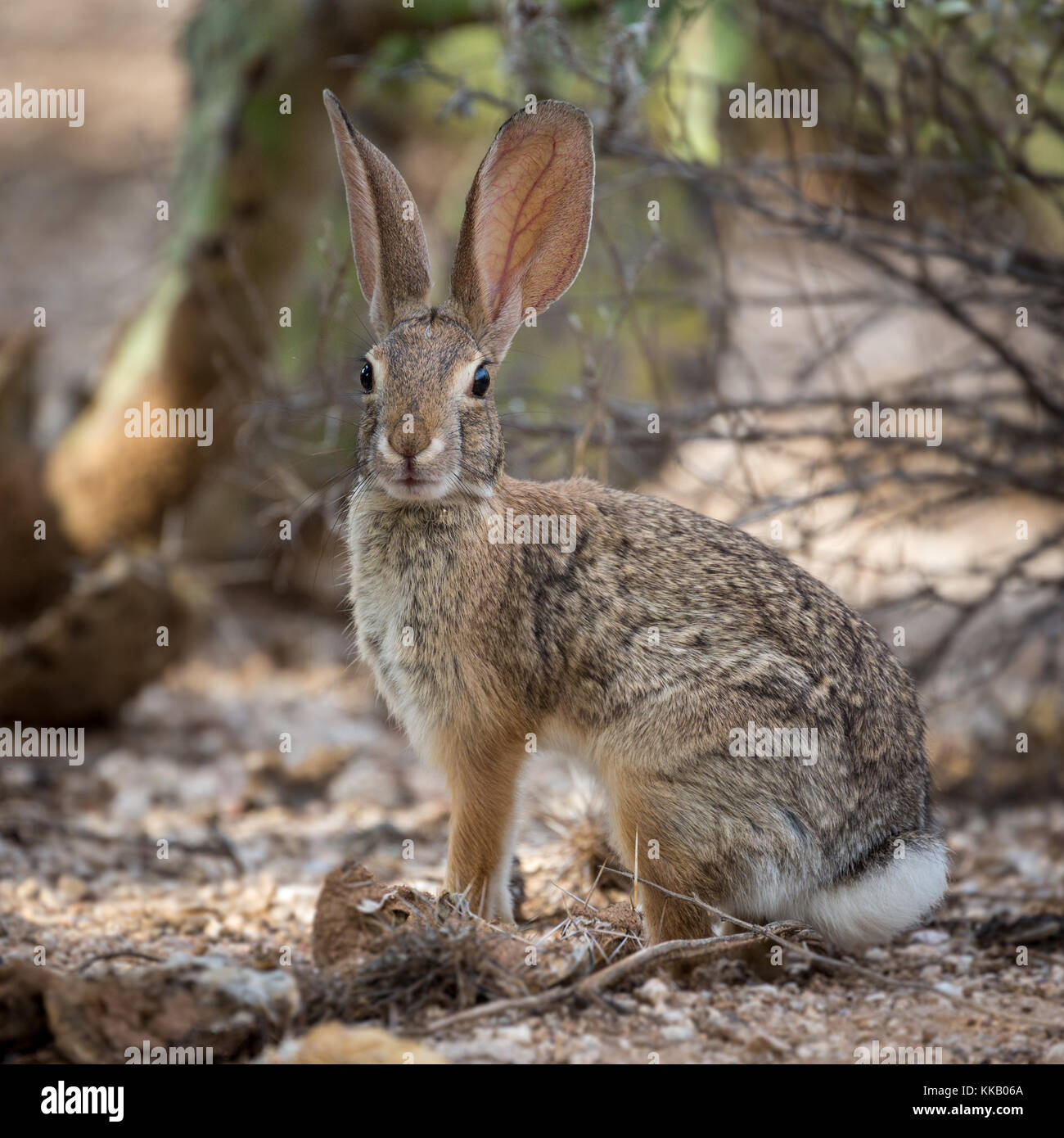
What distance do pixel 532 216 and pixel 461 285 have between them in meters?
0.38

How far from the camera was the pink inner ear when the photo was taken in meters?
4.84

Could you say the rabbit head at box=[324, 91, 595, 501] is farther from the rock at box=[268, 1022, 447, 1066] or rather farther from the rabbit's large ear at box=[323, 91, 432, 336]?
the rock at box=[268, 1022, 447, 1066]

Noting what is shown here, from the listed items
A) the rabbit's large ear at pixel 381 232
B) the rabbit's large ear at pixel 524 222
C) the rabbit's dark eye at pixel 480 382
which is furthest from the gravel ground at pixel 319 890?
the rabbit's large ear at pixel 381 232

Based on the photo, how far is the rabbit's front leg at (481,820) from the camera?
15.8ft

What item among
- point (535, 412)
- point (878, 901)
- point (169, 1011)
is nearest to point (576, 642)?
Result: point (878, 901)

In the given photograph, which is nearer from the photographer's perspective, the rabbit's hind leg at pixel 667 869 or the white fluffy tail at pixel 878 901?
the rabbit's hind leg at pixel 667 869

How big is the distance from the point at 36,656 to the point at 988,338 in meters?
5.60

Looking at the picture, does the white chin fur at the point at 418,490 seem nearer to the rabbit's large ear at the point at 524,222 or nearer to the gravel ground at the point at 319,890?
the rabbit's large ear at the point at 524,222

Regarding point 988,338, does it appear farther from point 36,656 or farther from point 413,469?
point 36,656

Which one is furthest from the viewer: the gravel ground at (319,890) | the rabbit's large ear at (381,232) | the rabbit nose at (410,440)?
the rabbit's large ear at (381,232)

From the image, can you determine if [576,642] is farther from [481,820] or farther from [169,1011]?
[169,1011]

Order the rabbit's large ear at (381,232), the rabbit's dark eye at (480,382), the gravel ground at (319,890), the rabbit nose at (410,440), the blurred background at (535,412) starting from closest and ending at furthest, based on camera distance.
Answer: the gravel ground at (319,890) < the rabbit nose at (410,440) < the rabbit's dark eye at (480,382) < the rabbit's large ear at (381,232) < the blurred background at (535,412)

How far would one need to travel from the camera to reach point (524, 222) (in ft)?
16.5
